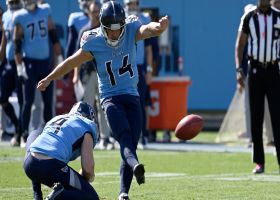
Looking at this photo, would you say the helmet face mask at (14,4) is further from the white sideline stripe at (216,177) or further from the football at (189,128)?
the football at (189,128)

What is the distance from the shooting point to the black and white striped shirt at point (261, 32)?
11352 millimetres

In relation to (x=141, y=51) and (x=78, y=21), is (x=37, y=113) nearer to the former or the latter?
(x=78, y=21)

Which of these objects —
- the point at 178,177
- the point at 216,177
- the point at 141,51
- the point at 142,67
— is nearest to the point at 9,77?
the point at 142,67

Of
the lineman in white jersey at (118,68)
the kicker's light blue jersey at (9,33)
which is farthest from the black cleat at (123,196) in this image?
the kicker's light blue jersey at (9,33)

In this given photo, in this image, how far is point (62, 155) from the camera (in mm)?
7609

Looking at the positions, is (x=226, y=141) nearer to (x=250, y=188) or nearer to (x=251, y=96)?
(x=251, y=96)

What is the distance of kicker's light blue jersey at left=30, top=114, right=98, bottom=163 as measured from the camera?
761 centimetres

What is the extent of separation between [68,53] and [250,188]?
20.2 ft

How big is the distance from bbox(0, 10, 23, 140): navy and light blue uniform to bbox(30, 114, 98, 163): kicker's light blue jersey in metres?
7.63

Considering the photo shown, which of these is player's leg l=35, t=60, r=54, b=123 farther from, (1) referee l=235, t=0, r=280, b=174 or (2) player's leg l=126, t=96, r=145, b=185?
(2) player's leg l=126, t=96, r=145, b=185

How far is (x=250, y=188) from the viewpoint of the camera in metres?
9.61

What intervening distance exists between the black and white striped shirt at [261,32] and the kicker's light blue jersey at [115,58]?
9.84ft

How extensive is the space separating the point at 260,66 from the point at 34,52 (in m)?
4.61

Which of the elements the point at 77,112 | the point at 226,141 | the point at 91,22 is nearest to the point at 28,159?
the point at 77,112
